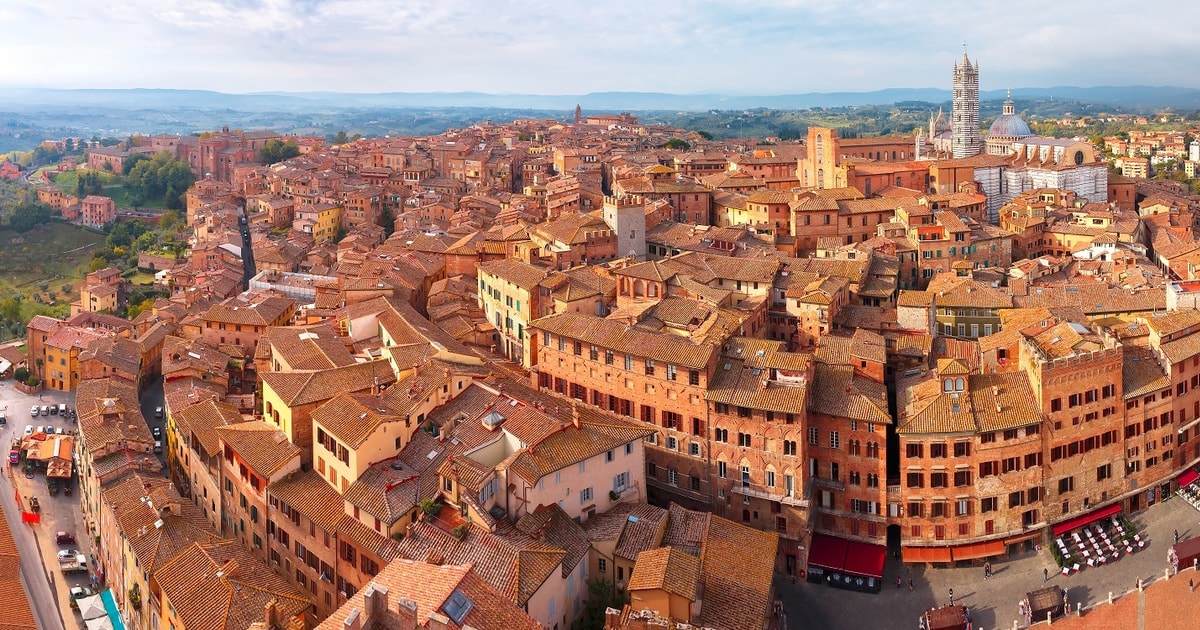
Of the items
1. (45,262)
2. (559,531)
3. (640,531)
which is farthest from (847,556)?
(45,262)

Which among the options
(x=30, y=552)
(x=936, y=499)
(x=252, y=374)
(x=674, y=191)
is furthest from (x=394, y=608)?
(x=674, y=191)

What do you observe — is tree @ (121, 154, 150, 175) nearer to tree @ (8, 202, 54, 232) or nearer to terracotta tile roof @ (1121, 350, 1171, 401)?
tree @ (8, 202, 54, 232)

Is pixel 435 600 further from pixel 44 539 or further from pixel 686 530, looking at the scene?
pixel 44 539

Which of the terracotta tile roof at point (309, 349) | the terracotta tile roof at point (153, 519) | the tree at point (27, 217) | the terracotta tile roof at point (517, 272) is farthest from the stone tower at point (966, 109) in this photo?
the tree at point (27, 217)

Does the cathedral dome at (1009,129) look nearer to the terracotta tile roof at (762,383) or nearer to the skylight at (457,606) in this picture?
the terracotta tile roof at (762,383)

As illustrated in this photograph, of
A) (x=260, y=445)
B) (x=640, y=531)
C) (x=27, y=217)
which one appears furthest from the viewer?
(x=27, y=217)

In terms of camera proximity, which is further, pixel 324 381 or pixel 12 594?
pixel 324 381

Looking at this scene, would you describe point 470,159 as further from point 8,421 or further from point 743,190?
point 8,421
